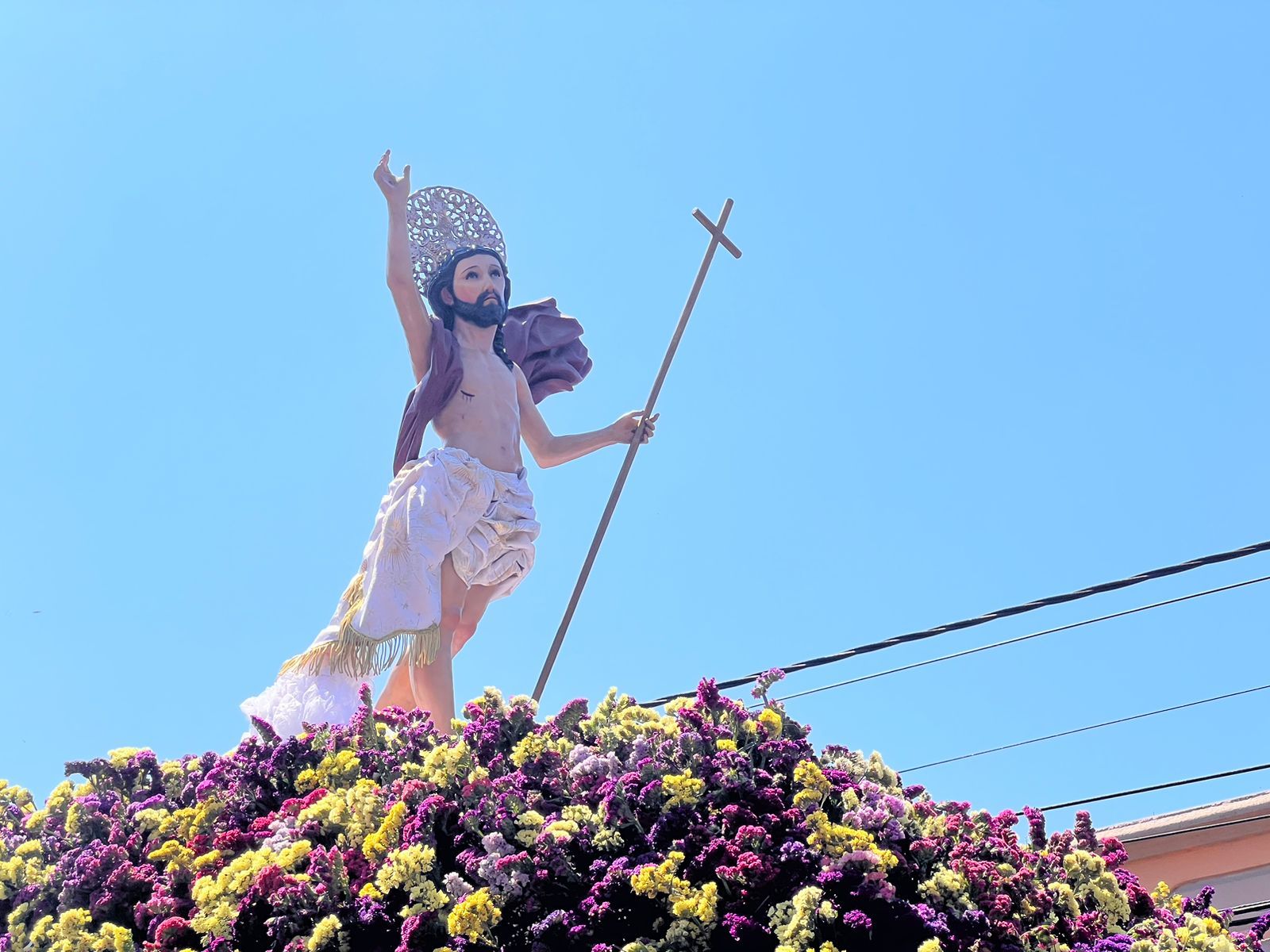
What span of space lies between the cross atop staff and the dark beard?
73 centimetres

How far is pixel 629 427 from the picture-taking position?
6707 millimetres

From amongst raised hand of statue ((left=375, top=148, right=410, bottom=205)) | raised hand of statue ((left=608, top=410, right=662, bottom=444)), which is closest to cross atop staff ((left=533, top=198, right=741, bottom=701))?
raised hand of statue ((left=608, top=410, right=662, bottom=444))

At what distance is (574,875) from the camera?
11.3ft

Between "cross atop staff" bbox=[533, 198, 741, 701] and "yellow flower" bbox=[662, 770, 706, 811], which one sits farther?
"cross atop staff" bbox=[533, 198, 741, 701]

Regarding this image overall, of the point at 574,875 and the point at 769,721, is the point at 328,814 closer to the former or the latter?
the point at 574,875

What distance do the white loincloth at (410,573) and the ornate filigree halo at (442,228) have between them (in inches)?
37.0

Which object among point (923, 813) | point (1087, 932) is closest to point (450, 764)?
point (923, 813)

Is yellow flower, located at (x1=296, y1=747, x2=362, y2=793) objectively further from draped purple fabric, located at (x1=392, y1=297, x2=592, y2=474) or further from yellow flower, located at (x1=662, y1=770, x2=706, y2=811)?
draped purple fabric, located at (x1=392, y1=297, x2=592, y2=474)

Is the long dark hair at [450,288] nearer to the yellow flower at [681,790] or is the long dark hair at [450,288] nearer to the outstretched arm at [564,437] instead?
the outstretched arm at [564,437]

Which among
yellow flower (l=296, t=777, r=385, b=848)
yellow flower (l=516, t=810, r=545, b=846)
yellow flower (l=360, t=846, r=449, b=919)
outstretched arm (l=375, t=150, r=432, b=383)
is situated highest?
outstretched arm (l=375, t=150, r=432, b=383)

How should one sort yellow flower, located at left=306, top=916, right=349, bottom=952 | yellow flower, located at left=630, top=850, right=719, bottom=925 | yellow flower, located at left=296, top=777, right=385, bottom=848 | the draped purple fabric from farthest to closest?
the draped purple fabric, yellow flower, located at left=296, top=777, right=385, bottom=848, yellow flower, located at left=306, top=916, right=349, bottom=952, yellow flower, located at left=630, top=850, right=719, bottom=925

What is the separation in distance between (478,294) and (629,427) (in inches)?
33.3

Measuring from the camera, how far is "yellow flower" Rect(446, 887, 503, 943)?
3.31 m

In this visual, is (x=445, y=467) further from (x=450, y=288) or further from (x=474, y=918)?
(x=474, y=918)
